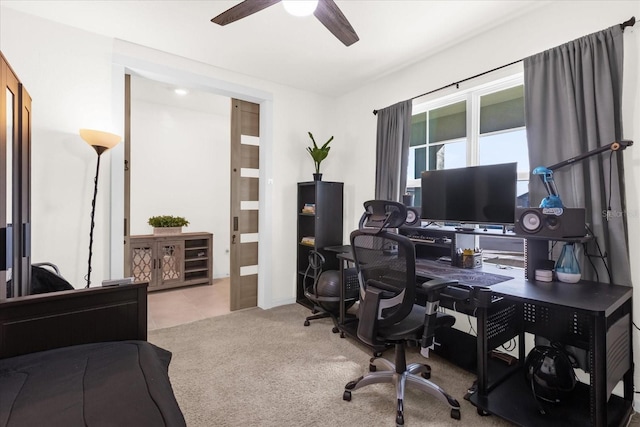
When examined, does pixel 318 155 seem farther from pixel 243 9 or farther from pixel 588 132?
pixel 588 132

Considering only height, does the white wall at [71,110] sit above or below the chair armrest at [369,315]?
above

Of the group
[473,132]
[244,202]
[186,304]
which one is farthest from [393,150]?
[186,304]

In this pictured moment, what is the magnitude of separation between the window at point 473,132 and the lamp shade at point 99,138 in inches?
105

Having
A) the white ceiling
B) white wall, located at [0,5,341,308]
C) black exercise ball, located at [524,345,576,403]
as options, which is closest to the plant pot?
white wall, located at [0,5,341,308]

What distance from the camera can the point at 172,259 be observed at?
14.3ft

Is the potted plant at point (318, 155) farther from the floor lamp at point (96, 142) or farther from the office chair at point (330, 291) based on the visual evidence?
the floor lamp at point (96, 142)

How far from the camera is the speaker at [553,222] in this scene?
177 centimetres

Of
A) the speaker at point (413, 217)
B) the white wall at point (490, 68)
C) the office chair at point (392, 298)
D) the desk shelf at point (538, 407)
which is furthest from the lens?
the speaker at point (413, 217)

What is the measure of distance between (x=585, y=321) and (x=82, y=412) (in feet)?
8.20

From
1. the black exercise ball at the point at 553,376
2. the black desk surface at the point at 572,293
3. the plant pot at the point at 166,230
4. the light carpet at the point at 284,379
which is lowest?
the light carpet at the point at 284,379

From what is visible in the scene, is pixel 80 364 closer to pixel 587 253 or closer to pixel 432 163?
pixel 587 253

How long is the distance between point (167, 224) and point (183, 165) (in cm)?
101

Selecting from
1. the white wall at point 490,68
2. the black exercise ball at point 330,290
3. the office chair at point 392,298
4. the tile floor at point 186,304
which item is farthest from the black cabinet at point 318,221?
the office chair at point 392,298

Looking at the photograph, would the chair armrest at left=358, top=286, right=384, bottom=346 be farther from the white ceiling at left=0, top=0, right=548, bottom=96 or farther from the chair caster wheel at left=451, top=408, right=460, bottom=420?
the white ceiling at left=0, top=0, right=548, bottom=96
